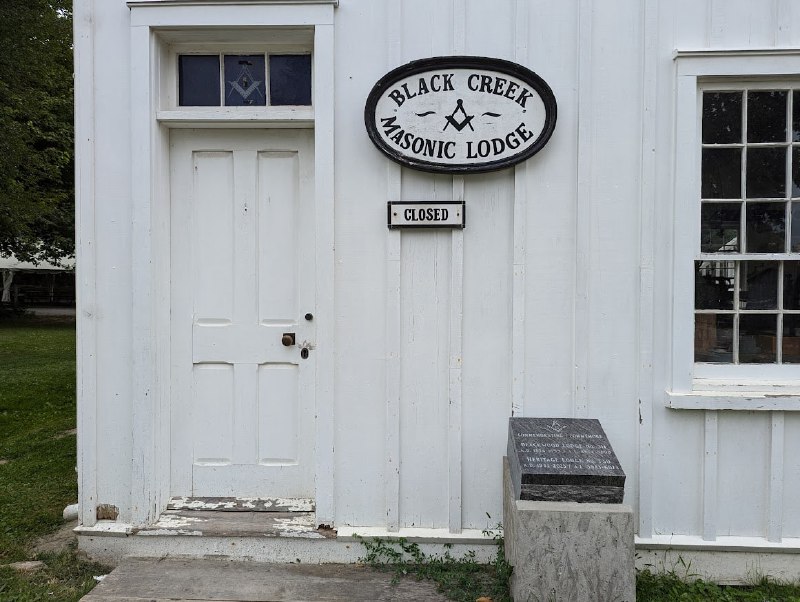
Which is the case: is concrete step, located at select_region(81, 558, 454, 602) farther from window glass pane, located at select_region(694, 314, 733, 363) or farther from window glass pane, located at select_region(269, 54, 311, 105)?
window glass pane, located at select_region(269, 54, 311, 105)

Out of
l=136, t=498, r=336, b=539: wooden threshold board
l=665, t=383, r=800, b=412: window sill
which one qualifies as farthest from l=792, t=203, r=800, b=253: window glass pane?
l=136, t=498, r=336, b=539: wooden threshold board

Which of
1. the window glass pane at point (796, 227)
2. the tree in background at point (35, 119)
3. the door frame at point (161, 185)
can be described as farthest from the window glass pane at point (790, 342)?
the tree in background at point (35, 119)

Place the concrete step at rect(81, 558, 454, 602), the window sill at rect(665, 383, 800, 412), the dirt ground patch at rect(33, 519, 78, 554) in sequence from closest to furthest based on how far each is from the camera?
1. the concrete step at rect(81, 558, 454, 602)
2. the window sill at rect(665, 383, 800, 412)
3. the dirt ground patch at rect(33, 519, 78, 554)

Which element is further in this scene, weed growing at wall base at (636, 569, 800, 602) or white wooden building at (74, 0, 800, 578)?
white wooden building at (74, 0, 800, 578)

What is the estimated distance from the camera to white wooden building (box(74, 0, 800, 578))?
3424mm

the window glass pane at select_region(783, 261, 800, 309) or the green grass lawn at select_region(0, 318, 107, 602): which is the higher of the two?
the window glass pane at select_region(783, 261, 800, 309)

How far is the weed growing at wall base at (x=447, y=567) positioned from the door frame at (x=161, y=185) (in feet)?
1.18

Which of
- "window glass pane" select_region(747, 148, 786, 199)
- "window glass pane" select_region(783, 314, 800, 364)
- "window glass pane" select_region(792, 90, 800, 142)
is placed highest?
"window glass pane" select_region(792, 90, 800, 142)

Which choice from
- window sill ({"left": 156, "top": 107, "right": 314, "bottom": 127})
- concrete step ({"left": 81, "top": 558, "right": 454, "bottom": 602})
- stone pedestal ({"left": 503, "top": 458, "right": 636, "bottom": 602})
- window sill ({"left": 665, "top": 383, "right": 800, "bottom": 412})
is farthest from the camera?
window sill ({"left": 156, "top": 107, "right": 314, "bottom": 127})

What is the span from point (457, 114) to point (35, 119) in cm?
1319

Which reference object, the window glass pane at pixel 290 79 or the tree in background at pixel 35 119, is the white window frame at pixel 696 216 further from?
the tree in background at pixel 35 119

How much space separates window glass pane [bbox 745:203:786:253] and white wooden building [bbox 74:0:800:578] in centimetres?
1

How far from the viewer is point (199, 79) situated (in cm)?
378

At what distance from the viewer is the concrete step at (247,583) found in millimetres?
3145
